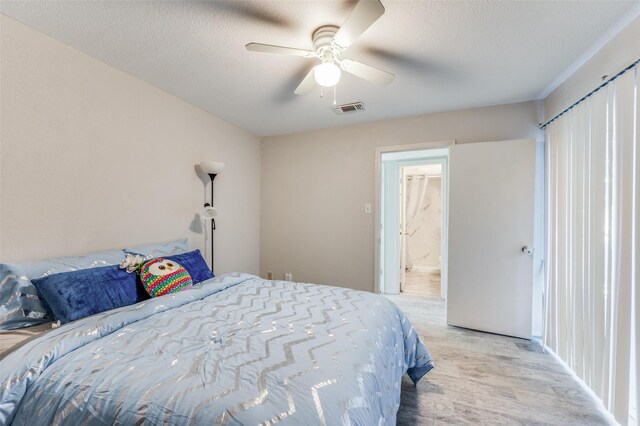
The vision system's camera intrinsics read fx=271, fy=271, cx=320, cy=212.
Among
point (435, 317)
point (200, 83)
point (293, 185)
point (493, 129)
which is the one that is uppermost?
point (200, 83)

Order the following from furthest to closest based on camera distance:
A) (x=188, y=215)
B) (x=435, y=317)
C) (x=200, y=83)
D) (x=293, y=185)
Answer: (x=293, y=185), (x=435, y=317), (x=188, y=215), (x=200, y=83)

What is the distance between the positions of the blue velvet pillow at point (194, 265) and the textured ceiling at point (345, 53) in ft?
5.13

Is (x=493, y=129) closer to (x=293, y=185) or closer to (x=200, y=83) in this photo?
(x=293, y=185)

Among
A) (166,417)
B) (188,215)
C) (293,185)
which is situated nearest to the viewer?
(166,417)

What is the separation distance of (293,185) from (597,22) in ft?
10.5

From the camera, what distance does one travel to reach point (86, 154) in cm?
204

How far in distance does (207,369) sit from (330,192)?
2874mm

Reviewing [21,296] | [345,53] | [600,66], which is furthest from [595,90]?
[21,296]

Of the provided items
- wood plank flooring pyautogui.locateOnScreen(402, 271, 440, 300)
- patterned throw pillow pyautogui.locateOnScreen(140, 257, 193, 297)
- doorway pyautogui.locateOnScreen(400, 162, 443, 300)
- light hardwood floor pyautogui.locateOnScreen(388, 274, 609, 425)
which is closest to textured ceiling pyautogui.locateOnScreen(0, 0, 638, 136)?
patterned throw pillow pyautogui.locateOnScreen(140, 257, 193, 297)

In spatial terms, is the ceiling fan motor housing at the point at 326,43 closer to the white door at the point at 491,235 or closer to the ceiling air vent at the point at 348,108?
the ceiling air vent at the point at 348,108

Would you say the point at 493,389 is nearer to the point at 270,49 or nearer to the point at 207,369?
the point at 207,369

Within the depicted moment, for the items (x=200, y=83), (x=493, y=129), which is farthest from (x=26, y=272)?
(x=493, y=129)

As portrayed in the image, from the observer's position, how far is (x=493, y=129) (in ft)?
9.82

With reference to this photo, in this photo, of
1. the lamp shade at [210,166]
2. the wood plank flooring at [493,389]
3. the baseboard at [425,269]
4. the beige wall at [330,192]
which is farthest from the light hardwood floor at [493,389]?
the baseboard at [425,269]
